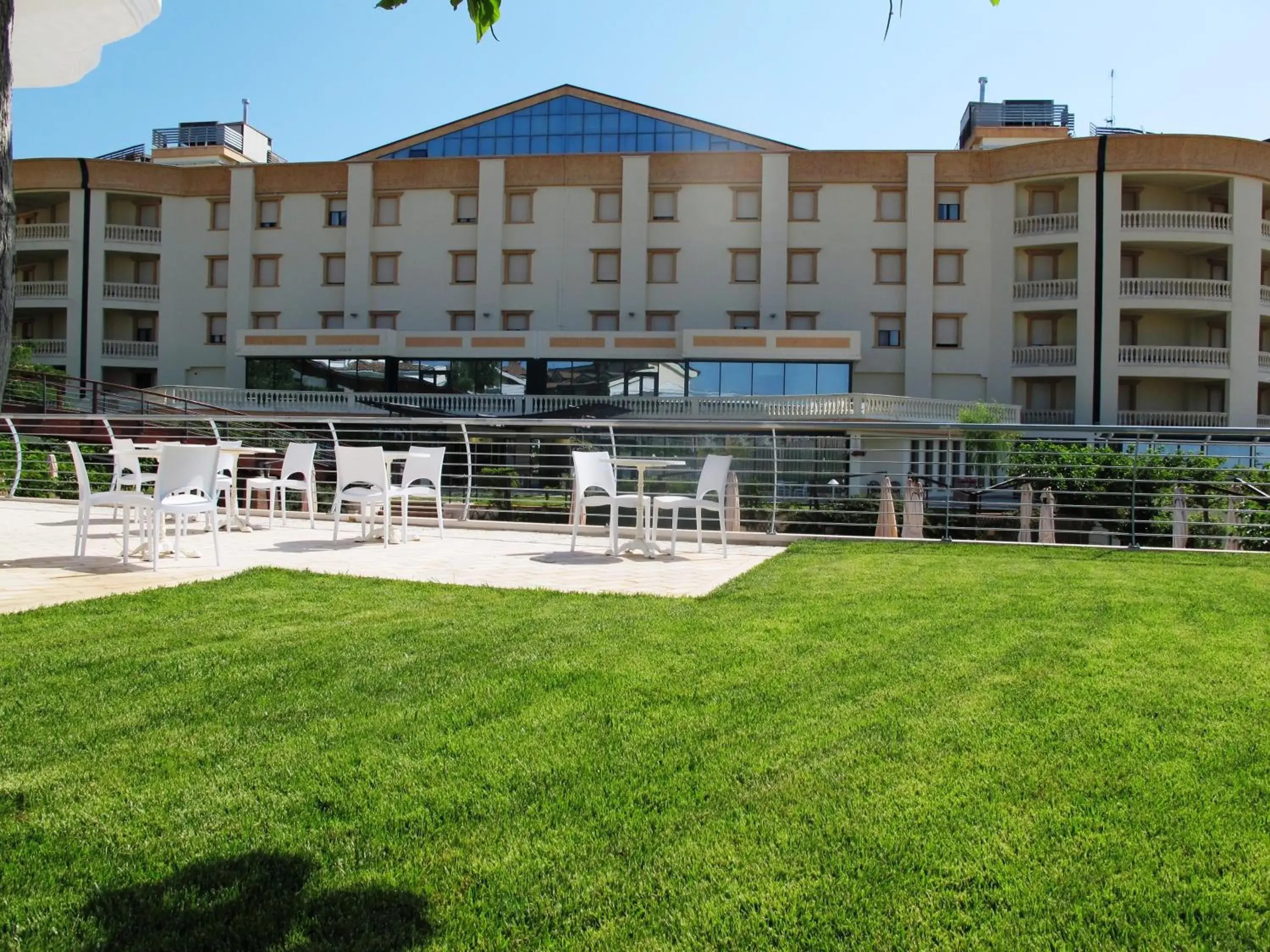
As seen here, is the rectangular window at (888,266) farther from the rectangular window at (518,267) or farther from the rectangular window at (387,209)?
the rectangular window at (387,209)

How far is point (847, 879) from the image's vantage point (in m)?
2.55

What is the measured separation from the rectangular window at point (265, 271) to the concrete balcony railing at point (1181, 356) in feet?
108

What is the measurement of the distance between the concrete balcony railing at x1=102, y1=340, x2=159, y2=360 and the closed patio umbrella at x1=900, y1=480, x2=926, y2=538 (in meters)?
37.6

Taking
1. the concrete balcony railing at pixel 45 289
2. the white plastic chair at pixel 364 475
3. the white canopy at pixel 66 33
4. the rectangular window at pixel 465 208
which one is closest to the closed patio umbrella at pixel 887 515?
the white plastic chair at pixel 364 475

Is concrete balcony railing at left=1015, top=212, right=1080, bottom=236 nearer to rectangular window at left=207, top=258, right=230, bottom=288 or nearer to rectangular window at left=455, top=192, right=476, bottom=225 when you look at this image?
rectangular window at left=455, top=192, right=476, bottom=225

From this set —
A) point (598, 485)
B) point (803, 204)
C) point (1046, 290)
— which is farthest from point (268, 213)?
point (598, 485)

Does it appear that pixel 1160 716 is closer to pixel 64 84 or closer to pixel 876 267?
pixel 64 84

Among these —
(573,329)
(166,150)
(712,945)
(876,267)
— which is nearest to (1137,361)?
(876,267)

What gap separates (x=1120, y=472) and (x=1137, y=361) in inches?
955

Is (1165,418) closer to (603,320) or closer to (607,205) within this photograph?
(603,320)

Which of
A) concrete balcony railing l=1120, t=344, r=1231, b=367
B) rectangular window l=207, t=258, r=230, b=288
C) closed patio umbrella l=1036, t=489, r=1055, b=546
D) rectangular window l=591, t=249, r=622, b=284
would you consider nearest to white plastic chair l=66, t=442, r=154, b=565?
closed patio umbrella l=1036, t=489, r=1055, b=546

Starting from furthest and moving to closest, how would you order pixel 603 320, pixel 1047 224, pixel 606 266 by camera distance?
1. pixel 606 266
2. pixel 603 320
3. pixel 1047 224

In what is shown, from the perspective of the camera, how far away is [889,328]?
39781 millimetres

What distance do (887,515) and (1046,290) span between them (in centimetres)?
2942
